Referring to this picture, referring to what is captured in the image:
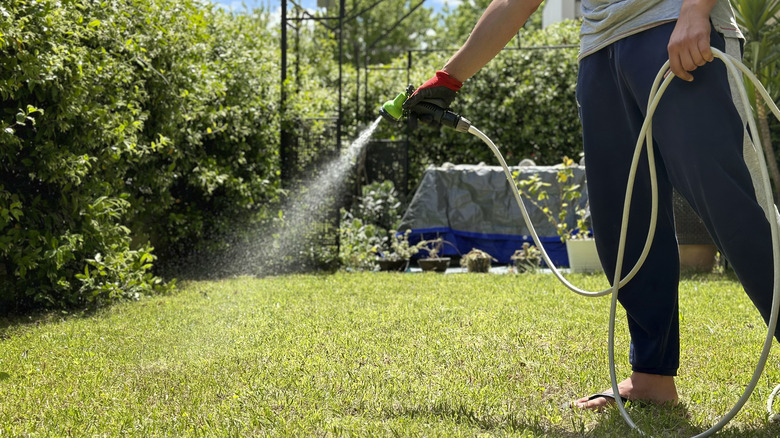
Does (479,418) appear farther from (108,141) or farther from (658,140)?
(108,141)

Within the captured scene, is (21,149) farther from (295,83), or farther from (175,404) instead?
(295,83)

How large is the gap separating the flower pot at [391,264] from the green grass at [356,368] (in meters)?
1.81

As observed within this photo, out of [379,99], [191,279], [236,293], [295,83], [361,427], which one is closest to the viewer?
[361,427]

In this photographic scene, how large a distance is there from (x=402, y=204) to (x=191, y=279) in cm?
252

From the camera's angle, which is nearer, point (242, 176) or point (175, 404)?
point (175, 404)

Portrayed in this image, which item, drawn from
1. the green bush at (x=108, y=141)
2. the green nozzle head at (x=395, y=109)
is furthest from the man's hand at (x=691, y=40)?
the green bush at (x=108, y=141)

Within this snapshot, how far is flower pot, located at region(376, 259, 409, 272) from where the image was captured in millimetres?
5805

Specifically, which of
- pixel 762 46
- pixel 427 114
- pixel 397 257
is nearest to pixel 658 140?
pixel 427 114

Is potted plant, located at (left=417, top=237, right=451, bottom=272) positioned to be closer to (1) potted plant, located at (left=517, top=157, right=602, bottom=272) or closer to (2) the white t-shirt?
(1) potted plant, located at (left=517, top=157, right=602, bottom=272)

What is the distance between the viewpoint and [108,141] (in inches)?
147

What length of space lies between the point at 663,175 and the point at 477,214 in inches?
183

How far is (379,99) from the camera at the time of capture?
9055 mm

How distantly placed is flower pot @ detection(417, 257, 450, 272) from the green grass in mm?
1854

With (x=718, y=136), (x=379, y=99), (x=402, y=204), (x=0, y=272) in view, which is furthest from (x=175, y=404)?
(x=379, y=99)
